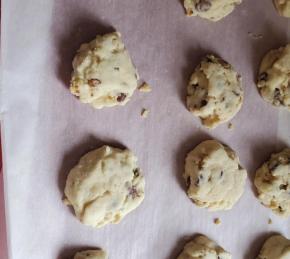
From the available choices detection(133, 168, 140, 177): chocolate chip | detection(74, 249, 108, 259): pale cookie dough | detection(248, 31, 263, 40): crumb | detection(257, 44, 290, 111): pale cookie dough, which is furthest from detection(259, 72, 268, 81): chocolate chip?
detection(74, 249, 108, 259): pale cookie dough

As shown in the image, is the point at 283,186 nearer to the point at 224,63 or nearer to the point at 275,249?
the point at 275,249

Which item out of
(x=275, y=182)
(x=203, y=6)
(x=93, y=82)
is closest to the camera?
(x=93, y=82)

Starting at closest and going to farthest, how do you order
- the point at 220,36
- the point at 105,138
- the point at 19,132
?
1. the point at 19,132
2. the point at 105,138
3. the point at 220,36

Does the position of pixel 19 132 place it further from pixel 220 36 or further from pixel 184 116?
pixel 220 36

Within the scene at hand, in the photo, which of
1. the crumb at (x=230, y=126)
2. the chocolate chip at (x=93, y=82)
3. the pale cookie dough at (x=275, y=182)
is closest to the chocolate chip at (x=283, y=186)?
the pale cookie dough at (x=275, y=182)

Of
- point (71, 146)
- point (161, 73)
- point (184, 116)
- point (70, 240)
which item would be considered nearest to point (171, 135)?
point (184, 116)

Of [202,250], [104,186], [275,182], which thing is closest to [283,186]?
[275,182]
